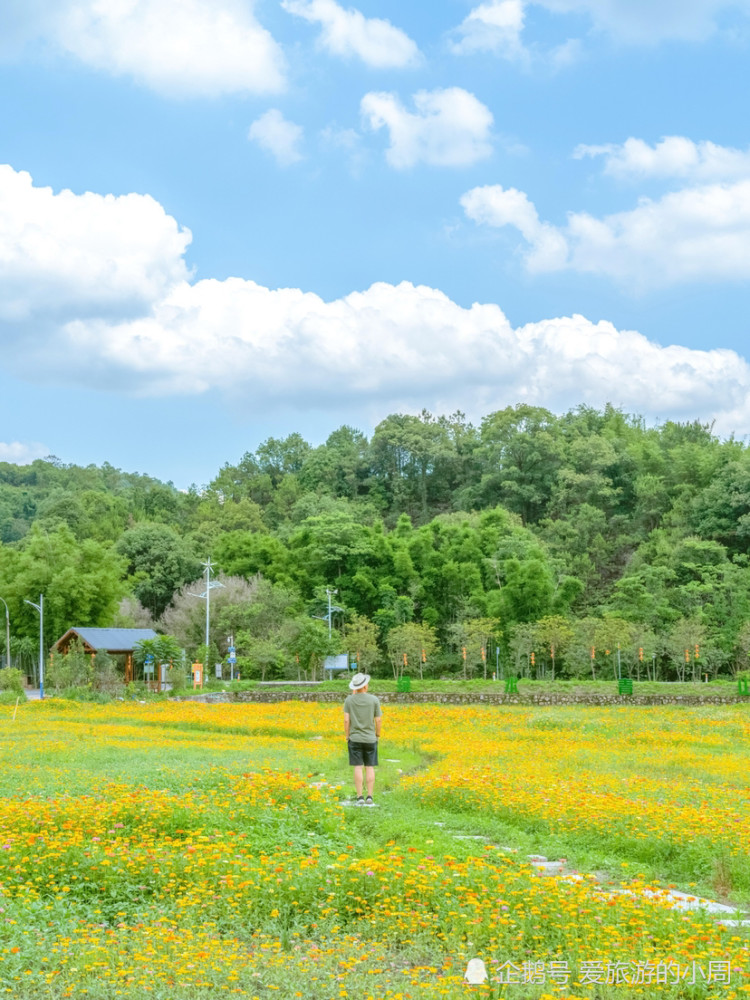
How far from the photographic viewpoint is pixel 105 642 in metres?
41.8

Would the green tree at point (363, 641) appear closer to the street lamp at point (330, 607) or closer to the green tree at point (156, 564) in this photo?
the street lamp at point (330, 607)

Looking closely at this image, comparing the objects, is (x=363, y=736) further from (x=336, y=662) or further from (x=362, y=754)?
(x=336, y=662)

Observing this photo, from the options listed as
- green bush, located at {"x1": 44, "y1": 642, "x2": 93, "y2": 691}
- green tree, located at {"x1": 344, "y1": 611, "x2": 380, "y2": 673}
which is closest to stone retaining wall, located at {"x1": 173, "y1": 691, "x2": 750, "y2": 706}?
green bush, located at {"x1": 44, "y1": 642, "x2": 93, "y2": 691}

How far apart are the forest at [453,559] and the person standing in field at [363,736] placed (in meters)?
36.7

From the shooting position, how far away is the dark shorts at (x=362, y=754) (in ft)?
37.1

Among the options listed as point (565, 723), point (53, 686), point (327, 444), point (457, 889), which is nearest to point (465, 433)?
point (327, 444)

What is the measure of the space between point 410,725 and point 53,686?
21.6 meters

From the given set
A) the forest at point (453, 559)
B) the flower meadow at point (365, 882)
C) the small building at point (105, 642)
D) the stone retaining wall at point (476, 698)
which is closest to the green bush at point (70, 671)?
the small building at point (105, 642)

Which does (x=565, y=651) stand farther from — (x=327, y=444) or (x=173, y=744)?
(x=327, y=444)

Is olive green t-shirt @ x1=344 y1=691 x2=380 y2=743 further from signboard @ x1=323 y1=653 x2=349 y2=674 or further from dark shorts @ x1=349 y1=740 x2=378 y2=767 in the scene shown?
signboard @ x1=323 y1=653 x2=349 y2=674

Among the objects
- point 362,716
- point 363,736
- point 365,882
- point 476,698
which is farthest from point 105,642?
point 365,882

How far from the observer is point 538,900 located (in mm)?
6688

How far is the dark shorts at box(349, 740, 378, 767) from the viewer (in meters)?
11.3

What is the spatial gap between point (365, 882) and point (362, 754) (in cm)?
419
